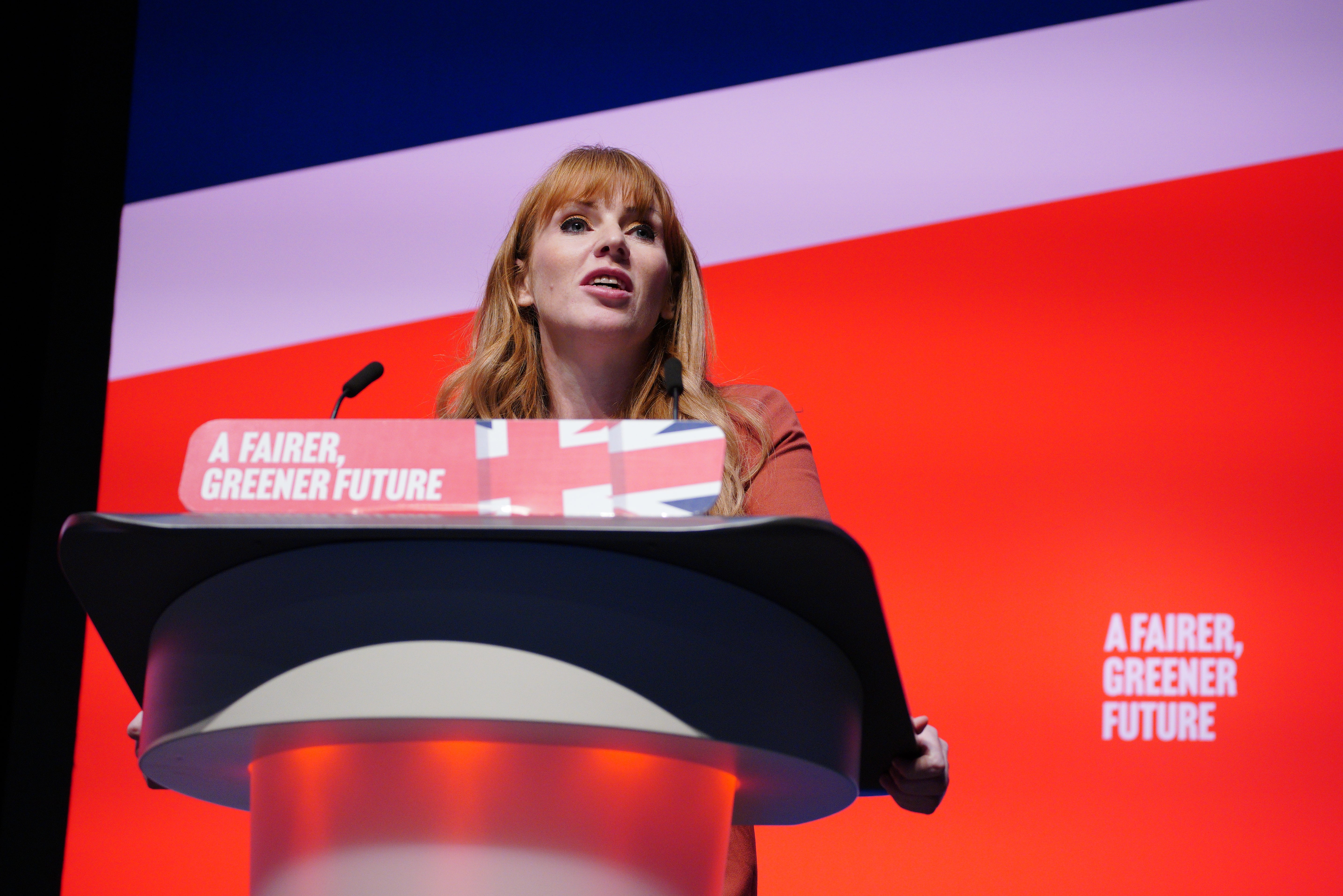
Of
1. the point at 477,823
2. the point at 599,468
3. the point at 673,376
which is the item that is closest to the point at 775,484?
the point at 673,376

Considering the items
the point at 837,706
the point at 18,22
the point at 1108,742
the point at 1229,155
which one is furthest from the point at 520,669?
the point at 18,22

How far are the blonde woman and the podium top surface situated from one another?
0.77 meters

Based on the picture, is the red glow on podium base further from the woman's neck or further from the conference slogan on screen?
the conference slogan on screen

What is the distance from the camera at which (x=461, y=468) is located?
0.82 metres

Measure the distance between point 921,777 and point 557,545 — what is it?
50 cm

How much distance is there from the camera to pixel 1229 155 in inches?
93.2

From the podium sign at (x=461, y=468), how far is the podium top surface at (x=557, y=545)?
0.06m

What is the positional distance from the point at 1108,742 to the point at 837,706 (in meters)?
1.46

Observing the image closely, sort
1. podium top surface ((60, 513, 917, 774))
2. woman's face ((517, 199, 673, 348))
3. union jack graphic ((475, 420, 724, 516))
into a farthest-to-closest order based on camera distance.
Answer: woman's face ((517, 199, 673, 348)), union jack graphic ((475, 420, 724, 516)), podium top surface ((60, 513, 917, 774))

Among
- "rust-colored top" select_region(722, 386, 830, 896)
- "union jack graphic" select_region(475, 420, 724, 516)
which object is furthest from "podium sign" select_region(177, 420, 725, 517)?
"rust-colored top" select_region(722, 386, 830, 896)

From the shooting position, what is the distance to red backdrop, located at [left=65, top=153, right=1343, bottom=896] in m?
2.04

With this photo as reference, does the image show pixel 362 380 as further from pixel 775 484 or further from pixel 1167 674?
pixel 1167 674

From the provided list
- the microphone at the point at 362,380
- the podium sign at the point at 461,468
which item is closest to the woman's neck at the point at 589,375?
the microphone at the point at 362,380

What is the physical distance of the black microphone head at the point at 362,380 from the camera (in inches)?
47.0
